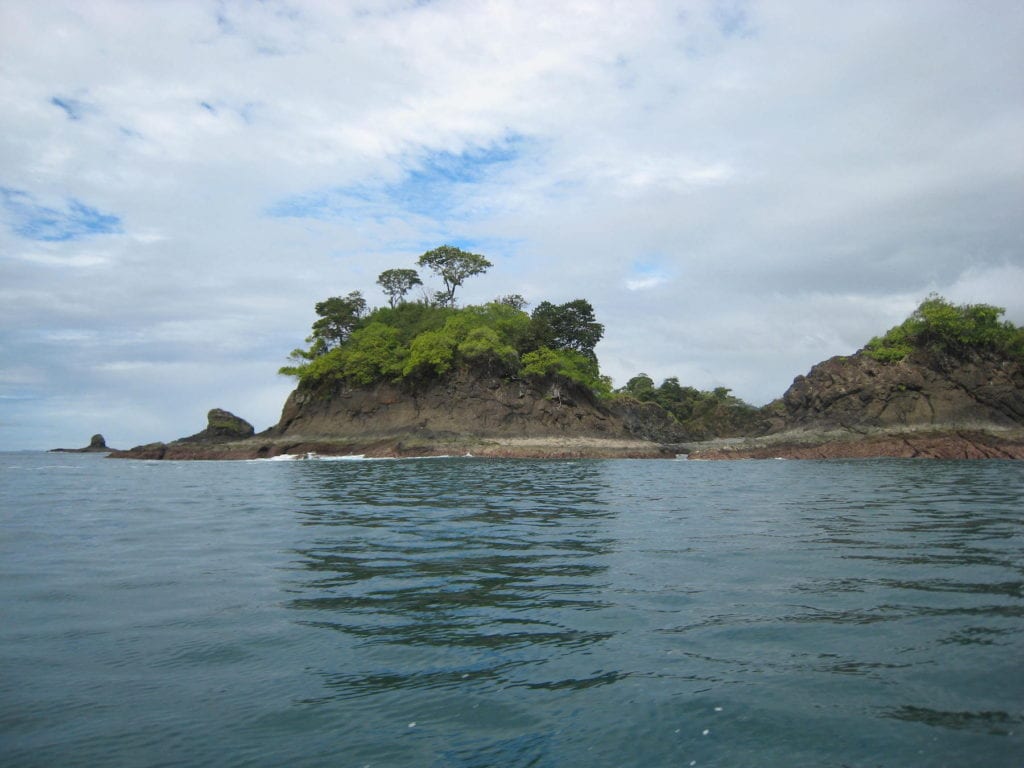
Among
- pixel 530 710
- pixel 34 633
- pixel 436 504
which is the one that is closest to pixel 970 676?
pixel 530 710

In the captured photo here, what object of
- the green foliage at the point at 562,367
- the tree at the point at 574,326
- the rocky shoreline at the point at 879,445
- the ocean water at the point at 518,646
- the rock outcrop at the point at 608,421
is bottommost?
the ocean water at the point at 518,646

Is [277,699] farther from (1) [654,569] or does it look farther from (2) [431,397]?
(2) [431,397]

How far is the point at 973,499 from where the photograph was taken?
16.6 meters

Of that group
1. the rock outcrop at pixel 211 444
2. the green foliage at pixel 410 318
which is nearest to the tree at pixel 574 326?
the green foliage at pixel 410 318

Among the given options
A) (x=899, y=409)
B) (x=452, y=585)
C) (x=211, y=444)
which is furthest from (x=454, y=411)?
(x=452, y=585)

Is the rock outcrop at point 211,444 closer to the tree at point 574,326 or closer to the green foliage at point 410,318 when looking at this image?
the green foliage at point 410,318

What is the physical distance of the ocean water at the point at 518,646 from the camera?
400cm

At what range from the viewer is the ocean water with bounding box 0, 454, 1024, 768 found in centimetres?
400

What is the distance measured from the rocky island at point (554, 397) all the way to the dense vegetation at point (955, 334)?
12 centimetres

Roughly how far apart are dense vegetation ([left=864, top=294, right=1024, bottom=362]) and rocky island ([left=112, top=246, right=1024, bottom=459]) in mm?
116

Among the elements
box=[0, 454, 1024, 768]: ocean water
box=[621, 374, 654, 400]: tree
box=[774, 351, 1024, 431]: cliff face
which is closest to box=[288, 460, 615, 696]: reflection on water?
box=[0, 454, 1024, 768]: ocean water

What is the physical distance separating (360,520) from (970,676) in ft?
37.4

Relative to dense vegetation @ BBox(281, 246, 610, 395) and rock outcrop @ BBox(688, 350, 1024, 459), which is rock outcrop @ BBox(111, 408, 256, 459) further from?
rock outcrop @ BBox(688, 350, 1024, 459)

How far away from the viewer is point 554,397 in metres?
67.3
